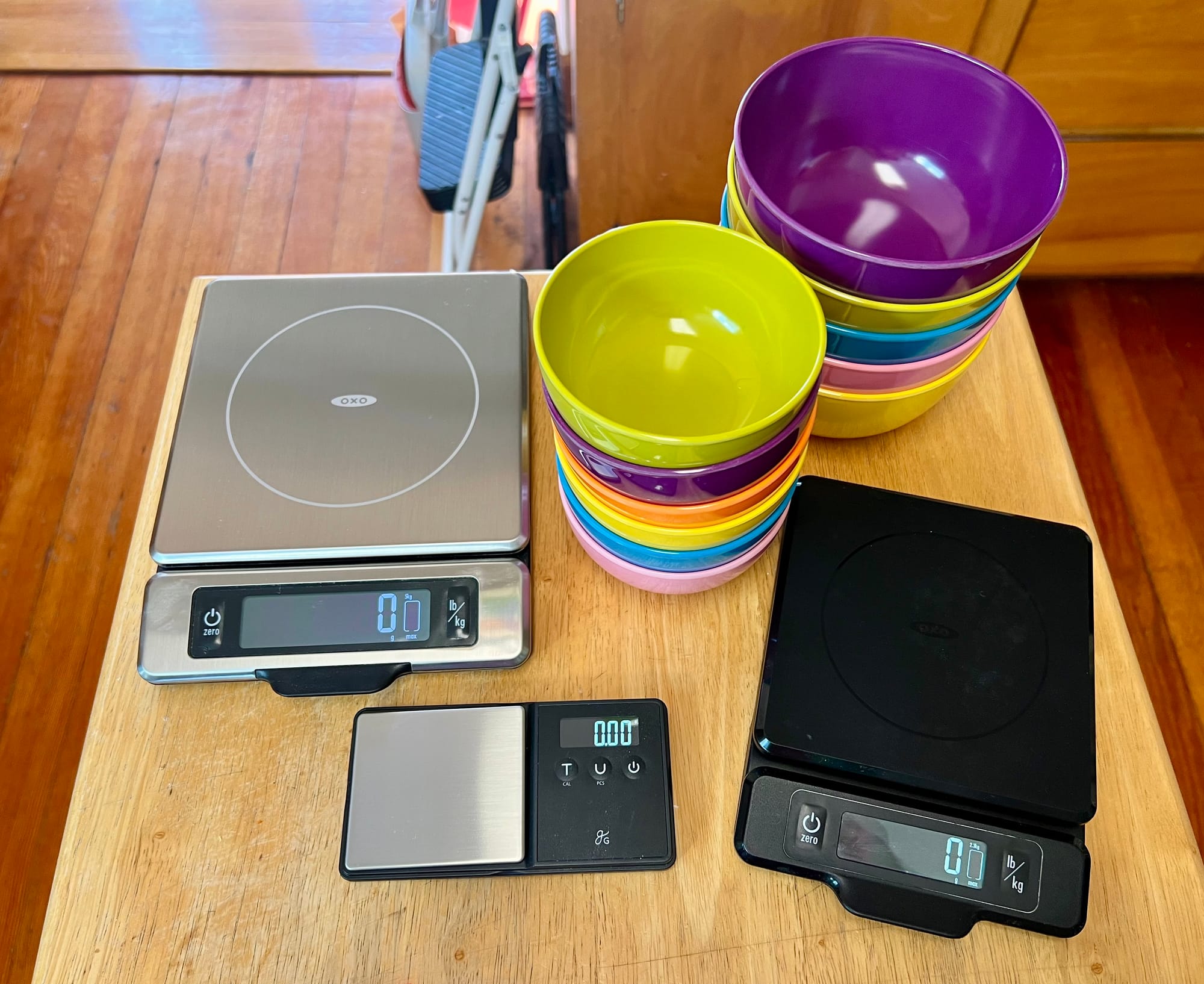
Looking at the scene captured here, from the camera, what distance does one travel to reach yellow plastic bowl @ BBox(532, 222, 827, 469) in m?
0.53

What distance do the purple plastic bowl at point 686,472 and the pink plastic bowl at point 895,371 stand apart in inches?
4.0

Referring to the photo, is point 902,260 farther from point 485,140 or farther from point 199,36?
point 199,36

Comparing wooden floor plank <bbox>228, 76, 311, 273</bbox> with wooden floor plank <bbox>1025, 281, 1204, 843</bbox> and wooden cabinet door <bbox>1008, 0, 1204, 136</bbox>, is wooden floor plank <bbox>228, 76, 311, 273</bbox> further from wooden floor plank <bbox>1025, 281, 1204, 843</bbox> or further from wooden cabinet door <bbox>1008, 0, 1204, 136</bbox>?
wooden floor plank <bbox>1025, 281, 1204, 843</bbox>

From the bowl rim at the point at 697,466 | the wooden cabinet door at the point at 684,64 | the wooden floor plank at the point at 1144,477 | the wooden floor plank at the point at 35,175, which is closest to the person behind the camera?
the bowl rim at the point at 697,466

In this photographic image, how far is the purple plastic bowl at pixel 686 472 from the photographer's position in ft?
1.53

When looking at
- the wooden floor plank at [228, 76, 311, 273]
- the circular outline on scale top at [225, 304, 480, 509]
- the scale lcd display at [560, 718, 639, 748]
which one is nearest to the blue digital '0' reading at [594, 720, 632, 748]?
the scale lcd display at [560, 718, 639, 748]

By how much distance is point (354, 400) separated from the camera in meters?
0.66

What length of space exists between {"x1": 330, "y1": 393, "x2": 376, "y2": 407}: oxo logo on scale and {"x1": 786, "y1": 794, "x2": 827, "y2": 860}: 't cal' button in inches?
16.2

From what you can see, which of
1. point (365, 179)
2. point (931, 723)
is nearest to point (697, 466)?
point (931, 723)

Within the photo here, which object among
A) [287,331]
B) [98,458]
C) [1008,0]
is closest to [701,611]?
[287,331]

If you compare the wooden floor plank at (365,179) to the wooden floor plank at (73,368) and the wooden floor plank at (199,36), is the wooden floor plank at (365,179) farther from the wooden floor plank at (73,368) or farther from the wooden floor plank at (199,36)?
the wooden floor plank at (73,368)

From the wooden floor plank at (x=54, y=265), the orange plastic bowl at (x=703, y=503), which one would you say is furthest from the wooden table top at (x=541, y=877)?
the wooden floor plank at (x=54, y=265)

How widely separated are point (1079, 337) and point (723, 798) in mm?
1425

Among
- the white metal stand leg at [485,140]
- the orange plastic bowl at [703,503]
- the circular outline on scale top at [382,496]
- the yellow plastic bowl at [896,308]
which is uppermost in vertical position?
the yellow plastic bowl at [896,308]
